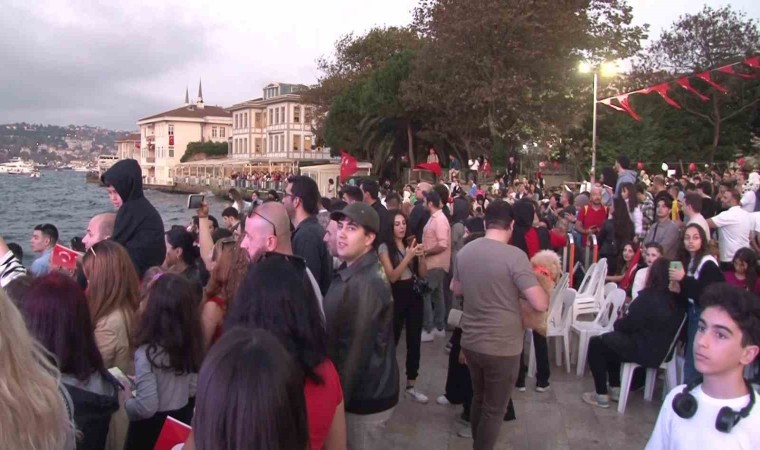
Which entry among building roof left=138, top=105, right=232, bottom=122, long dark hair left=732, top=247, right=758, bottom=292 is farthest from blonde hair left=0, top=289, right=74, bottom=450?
building roof left=138, top=105, right=232, bottom=122

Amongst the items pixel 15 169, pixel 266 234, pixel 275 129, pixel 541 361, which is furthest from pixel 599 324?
pixel 15 169

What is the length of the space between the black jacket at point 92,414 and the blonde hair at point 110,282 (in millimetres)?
→ 1018

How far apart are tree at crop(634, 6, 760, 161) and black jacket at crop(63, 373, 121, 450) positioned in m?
35.4

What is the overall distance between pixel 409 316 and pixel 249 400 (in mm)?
4550

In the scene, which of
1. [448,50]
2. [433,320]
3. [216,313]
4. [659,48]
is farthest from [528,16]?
[216,313]

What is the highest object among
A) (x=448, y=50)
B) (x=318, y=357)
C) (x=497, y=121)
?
(x=448, y=50)

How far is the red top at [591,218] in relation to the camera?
10102mm

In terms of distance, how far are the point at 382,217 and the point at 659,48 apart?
35317 millimetres

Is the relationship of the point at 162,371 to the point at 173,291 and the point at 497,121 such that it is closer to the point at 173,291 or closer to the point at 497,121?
the point at 173,291

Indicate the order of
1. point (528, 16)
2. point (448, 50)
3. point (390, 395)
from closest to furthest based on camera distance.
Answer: point (390, 395) < point (528, 16) < point (448, 50)

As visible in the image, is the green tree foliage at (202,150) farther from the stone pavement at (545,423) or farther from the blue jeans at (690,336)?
the blue jeans at (690,336)

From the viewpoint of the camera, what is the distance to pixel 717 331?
8.47ft

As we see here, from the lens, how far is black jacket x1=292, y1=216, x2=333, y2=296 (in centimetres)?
473

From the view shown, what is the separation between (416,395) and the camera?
5.82 metres
